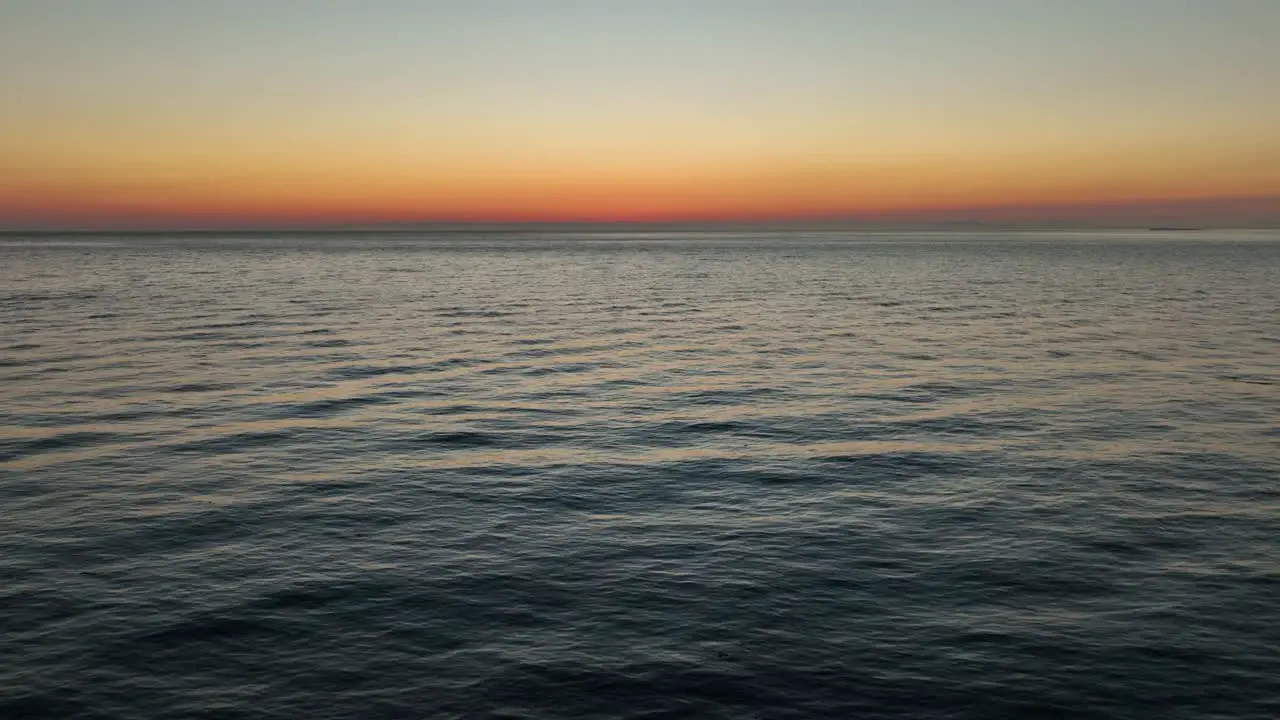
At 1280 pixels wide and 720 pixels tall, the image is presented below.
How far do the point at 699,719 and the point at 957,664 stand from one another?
464 cm

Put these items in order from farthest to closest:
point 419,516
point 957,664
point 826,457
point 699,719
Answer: point 826,457, point 419,516, point 957,664, point 699,719

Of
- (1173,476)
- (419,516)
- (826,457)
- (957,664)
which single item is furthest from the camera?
(826,457)

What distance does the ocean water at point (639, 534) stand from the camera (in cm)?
1501

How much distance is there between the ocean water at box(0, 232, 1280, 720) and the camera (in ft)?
49.2

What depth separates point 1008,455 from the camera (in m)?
29.5

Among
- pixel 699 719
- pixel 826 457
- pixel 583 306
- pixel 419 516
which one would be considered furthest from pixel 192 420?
pixel 583 306

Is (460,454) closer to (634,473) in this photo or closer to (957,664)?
(634,473)

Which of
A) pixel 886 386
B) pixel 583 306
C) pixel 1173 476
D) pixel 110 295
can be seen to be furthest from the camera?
pixel 110 295

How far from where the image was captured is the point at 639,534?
22.1 m

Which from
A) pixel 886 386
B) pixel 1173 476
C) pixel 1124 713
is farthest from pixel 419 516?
pixel 886 386

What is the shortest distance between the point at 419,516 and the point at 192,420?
15.3 meters

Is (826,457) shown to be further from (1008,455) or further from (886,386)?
(886,386)

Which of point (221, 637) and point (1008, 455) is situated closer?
point (221, 637)

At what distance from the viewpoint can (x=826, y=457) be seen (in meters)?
29.3
